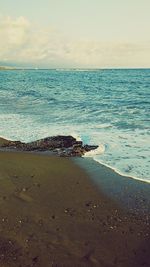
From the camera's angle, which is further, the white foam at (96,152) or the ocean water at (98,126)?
the white foam at (96,152)

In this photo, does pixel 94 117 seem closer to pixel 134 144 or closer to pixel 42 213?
pixel 134 144

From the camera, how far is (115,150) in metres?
12.5

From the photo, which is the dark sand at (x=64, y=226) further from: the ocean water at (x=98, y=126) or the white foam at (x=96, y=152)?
the white foam at (x=96, y=152)

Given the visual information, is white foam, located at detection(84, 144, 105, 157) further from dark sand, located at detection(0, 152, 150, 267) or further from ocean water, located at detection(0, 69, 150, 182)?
dark sand, located at detection(0, 152, 150, 267)

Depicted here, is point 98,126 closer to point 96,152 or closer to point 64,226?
point 96,152

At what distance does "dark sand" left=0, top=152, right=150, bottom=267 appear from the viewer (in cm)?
603

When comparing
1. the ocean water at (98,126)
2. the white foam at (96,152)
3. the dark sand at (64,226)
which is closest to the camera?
the dark sand at (64,226)

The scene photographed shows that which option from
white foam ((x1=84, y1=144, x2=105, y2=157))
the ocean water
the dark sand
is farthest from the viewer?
white foam ((x1=84, y1=144, x2=105, y2=157))

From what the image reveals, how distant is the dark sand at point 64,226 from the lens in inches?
237

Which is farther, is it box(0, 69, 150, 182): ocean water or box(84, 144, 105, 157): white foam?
box(84, 144, 105, 157): white foam

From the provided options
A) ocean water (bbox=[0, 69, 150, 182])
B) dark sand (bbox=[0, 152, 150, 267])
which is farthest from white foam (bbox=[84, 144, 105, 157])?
dark sand (bbox=[0, 152, 150, 267])

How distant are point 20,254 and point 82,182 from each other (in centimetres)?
370

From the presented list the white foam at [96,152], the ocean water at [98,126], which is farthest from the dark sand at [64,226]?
the white foam at [96,152]

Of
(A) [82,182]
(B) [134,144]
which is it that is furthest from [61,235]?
(B) [134,144]
